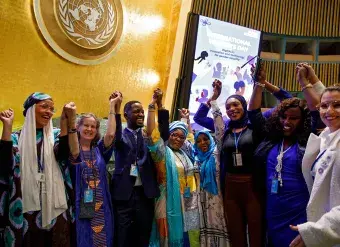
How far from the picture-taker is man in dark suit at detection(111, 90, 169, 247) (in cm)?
225

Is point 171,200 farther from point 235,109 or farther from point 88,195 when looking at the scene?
point 235,109

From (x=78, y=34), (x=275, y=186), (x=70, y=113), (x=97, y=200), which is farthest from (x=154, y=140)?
(x=78, y=34)

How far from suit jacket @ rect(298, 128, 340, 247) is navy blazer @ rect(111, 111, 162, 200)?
4.22ft

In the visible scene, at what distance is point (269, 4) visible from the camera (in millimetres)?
6762

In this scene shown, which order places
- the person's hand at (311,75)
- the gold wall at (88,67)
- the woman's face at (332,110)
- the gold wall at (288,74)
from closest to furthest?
the woman's face at (332,110) < the person's hand at (311,75) < the gold wall at (88,67) < the gold wall at (288,74)

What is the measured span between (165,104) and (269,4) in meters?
3.83

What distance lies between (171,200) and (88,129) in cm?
84

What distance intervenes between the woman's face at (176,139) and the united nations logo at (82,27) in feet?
4.70

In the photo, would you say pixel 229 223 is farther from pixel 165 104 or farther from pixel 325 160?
pixel 165 104

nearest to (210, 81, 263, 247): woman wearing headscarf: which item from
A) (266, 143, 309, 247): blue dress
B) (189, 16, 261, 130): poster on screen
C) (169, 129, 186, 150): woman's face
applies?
(266, 143, 309, 247): blue dress

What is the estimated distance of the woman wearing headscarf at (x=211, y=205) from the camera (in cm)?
239

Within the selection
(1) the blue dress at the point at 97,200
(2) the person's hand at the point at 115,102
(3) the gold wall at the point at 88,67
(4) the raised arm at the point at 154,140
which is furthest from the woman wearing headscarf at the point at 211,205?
(3) the gold wall at the point at 88,67

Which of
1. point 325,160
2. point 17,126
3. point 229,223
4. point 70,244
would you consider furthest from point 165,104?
point 325,160

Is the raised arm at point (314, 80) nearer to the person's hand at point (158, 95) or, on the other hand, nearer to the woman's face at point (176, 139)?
the person's hand at point (158, 95)
